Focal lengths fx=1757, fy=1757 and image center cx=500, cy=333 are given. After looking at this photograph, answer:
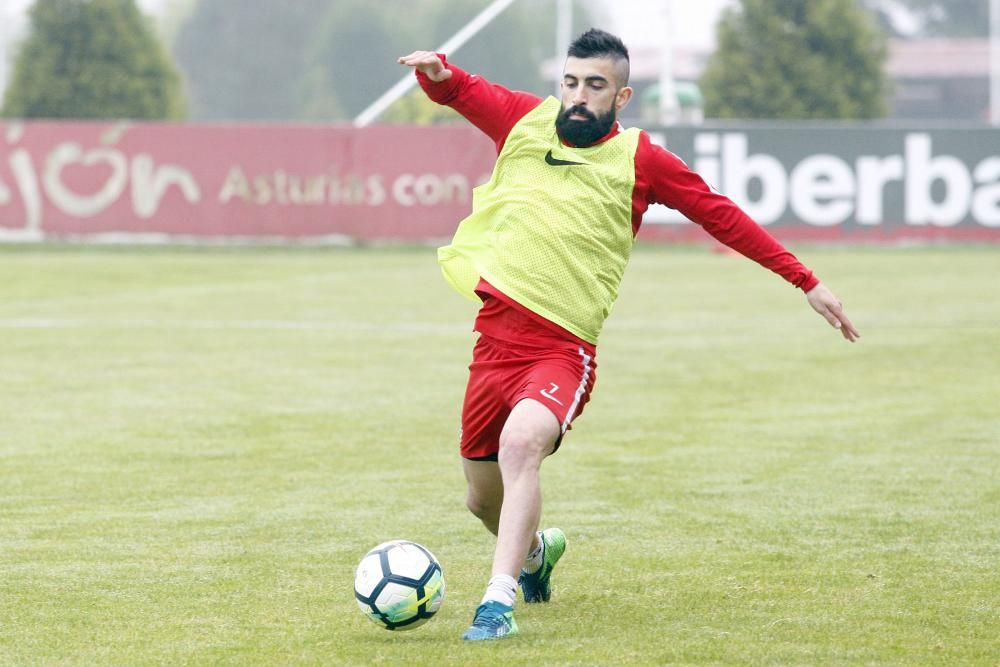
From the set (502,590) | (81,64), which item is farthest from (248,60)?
(502,590)

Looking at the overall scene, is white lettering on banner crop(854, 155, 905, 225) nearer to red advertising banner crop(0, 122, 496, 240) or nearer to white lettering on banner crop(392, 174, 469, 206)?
red advertising banner crop(0, 122, 496, 240)

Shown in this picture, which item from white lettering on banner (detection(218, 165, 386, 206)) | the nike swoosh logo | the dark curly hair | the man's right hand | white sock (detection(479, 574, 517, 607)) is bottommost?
white lettering on banner (detection(218, 165, 386, 206))

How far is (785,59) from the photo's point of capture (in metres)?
38.4

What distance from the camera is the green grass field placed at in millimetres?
5789

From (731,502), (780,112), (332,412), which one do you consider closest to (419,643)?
(731,502)

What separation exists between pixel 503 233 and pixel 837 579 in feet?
6.14

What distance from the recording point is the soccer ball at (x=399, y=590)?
223 inches

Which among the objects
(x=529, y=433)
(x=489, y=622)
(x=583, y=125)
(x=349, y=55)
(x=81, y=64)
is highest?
(x=583, y=125)

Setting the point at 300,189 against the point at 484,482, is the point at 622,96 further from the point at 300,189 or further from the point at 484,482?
the point at 300,189

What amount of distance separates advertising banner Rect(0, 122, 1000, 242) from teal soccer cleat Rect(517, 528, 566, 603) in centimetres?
2465

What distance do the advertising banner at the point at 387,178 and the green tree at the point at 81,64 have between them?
6849 millimetres

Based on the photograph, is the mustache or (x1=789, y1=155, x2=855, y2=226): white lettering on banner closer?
the mustache

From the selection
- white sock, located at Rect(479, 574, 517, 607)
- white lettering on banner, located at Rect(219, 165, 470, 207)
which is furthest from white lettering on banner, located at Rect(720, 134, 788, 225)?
white sock, located at Rect(479, 574, 517, 607)

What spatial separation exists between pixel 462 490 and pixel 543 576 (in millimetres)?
2444
